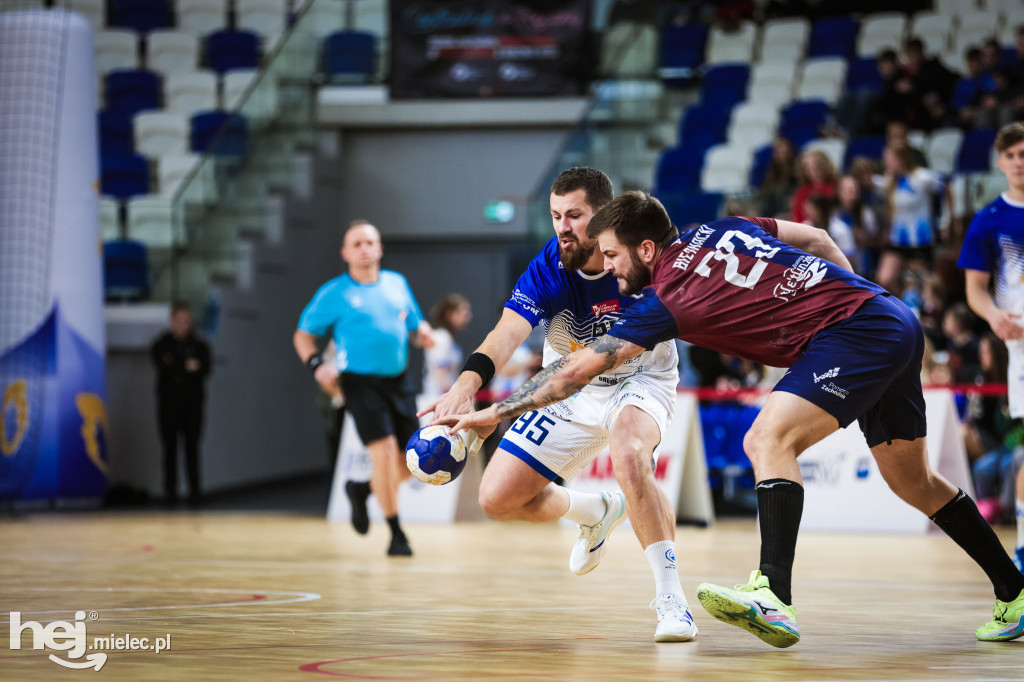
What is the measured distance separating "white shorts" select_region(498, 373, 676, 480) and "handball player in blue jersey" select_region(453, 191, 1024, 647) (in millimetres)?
568

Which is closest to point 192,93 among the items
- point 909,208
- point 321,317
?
point 909,208

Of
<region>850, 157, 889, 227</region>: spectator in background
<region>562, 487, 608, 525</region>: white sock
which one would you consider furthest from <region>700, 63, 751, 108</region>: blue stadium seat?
<region>562, 487, 608, 525</region>: white sock

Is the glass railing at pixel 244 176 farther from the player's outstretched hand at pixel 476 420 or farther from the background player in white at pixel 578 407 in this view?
the player's outstretched hand at pixel 476 420

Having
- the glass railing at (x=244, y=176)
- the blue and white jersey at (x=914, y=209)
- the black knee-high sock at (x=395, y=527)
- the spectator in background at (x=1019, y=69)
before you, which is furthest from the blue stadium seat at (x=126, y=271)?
the spectator in background at (x=1019, y=69)

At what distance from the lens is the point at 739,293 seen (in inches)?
174

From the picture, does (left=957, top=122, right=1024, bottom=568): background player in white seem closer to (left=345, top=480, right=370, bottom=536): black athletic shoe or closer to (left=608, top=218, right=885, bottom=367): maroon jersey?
(left=608, top=218, right=885, bottom=367): maroon jersey

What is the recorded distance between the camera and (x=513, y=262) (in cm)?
1589

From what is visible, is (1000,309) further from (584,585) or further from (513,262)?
(513,262)

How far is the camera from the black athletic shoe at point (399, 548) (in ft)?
28.3

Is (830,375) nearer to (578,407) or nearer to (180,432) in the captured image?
(578,407)

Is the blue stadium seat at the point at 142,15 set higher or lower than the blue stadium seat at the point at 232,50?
higher

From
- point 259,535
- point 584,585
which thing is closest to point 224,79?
point 259,535

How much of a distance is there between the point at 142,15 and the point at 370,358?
41.7 feet

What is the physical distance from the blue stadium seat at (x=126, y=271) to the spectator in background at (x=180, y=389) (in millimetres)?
902
